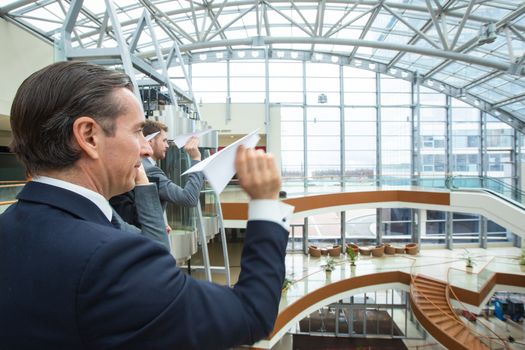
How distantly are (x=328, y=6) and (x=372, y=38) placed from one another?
380 centimetres

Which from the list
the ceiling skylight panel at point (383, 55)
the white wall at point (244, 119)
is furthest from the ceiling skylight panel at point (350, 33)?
the white wall at point (244, 119)

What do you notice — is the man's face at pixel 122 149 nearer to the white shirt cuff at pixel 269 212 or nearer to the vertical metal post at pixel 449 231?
the white shirt cuff at pixel 269 212

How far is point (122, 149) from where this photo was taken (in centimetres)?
119

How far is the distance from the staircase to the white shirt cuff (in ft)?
42.3

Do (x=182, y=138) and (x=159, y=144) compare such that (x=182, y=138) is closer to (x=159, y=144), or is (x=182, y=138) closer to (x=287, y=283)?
(x=159, y=144)

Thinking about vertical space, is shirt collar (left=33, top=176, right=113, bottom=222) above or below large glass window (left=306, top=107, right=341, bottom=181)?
below

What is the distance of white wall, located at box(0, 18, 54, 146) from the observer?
730 cm

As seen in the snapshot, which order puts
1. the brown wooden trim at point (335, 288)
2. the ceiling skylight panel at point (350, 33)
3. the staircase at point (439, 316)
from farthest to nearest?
the ceiling skylight panel at point (350, 33) → the staircase at point (439, 316) → the brown wooden trim at point (335, 288)

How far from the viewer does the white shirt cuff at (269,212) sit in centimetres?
108

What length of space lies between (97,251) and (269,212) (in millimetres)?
500

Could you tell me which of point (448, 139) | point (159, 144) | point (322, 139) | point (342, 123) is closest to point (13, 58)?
point (159, 144)

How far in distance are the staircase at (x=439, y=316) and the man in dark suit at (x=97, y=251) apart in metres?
12.9

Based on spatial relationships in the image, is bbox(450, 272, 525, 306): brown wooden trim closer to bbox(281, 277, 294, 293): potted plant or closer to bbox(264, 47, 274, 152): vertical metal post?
bbox(281, 277, 294, 293): potted plant

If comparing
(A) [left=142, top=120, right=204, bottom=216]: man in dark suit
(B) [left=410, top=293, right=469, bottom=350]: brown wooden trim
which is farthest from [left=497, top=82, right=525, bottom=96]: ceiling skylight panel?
(A) [left=142, top=120, right=204, bottom=216]: man in dark suit
